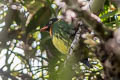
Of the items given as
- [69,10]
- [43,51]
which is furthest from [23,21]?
[69,10]

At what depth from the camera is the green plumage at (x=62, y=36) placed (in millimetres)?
2264

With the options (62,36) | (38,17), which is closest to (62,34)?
(62,36)

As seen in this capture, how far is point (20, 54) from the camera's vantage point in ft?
6.95

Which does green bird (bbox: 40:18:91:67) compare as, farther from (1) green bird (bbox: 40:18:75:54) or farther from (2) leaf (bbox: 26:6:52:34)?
(2) leaf (bbox: 26:6:52:34)

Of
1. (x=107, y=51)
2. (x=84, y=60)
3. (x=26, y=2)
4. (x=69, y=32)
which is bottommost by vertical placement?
(x=84, y=60)

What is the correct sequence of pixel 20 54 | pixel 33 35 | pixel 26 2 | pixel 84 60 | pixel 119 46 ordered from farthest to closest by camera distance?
pixel 33 35
pixel 26 2
pixel 20 54
pixel 84 60
pixel 119 46

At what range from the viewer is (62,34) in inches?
95.6

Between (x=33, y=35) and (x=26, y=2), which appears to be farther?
(x=33, y=35)

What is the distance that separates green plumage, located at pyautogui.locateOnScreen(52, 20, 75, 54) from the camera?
2264mm

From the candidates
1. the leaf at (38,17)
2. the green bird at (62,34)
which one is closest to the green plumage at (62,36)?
the green bird at (62,34)

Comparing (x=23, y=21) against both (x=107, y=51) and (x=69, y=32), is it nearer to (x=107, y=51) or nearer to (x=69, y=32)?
(x=69, y=32)

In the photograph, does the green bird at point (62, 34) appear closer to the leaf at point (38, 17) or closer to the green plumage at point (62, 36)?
the green plumage at point (62, 36)

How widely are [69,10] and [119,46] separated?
0.37 feet

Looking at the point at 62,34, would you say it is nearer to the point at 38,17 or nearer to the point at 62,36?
the point at 62,36
